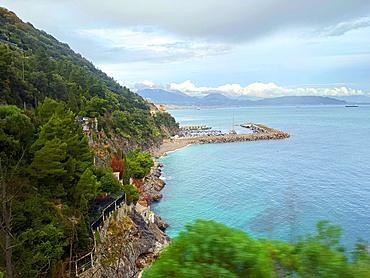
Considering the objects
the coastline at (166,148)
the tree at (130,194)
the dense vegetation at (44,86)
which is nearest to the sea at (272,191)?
the coastline at (166,148)

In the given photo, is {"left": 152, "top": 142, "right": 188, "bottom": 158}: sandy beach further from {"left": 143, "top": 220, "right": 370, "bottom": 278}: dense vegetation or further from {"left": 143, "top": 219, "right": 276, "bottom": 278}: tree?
{"left": 143, "top": 220, "right": 370, "bottom": 278}: dense vegetation

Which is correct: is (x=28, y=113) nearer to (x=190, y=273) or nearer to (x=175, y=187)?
(x=190, y=273)

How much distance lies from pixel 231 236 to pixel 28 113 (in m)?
15.8

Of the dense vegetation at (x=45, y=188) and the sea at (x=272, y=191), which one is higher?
the dense vegetation at (x=45, y=188)

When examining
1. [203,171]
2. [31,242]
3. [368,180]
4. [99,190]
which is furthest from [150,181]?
[368,180]

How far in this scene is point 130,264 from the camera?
44.5 ft

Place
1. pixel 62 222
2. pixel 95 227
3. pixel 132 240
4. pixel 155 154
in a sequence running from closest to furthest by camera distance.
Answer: pixel 62 222, pixel 95 227, pixel 132 240, pixel 155 154

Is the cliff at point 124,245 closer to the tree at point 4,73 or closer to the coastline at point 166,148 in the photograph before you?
the tree at point 4,73

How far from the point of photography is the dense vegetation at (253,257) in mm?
3650

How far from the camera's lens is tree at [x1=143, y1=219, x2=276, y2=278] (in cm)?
382

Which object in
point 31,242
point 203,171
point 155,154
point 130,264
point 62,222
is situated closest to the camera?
point 31,242

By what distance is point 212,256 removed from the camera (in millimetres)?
4020

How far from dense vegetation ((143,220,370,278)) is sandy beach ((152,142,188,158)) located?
46269 millimetres

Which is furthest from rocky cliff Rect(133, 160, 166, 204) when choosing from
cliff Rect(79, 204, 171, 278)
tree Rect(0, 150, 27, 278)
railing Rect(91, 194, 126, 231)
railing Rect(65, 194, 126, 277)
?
tree Rect(0, 150, 27, 278)
